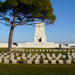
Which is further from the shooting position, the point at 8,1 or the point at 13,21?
the point at 13,21

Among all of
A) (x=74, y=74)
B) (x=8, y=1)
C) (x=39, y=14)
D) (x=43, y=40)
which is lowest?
(x=74, y=74)

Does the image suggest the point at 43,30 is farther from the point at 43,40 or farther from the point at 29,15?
the point at 29,15

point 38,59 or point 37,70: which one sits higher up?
point 38,59

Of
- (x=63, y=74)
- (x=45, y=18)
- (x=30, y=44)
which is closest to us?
(x=63, y=74)

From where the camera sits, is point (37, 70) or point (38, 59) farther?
point (38, 59)

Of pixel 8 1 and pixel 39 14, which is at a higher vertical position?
pixel 8 1

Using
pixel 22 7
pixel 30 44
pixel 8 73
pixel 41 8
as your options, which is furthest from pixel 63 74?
pixel 30 44

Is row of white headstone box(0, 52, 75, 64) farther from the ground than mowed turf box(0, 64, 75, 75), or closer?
farther from the ground

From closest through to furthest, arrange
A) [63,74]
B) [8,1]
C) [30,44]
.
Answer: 1. [63,74]
2. [8,1]
3. [30,44]

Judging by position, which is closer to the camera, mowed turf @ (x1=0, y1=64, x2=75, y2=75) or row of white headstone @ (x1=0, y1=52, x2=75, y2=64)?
mowed turf @ (x1=0, y1=64, x2=75, y2=75)

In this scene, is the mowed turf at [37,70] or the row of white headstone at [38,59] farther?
the row of white headstone at [38,59]

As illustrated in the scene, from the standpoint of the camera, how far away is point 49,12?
56.3 ft

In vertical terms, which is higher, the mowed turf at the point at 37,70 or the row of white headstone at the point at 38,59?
the row of white headstone at the point at 38,59

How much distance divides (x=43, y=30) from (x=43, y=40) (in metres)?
2.59
